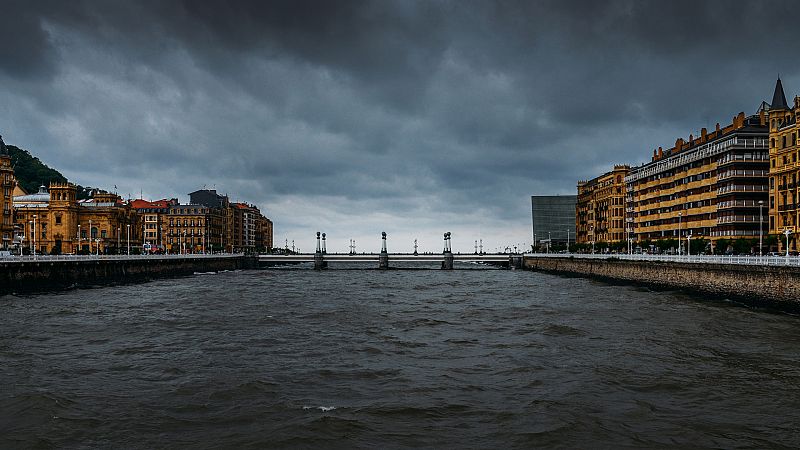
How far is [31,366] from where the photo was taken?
30312 mm

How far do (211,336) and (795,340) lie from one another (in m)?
36.7

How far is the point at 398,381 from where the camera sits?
27.3 m

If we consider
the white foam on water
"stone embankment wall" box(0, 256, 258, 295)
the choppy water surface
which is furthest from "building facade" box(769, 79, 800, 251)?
"stone embankment wall" box(0, 256, 258, 295)

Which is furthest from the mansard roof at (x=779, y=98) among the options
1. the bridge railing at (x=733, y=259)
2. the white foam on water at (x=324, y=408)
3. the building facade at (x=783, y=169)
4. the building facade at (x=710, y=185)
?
the white foam on water at (x=324, y=408)

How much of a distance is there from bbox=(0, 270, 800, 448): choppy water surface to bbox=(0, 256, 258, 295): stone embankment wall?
36.5m

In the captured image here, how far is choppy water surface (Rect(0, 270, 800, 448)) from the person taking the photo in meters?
20.3

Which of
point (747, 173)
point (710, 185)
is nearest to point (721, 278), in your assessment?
point (747, 173)

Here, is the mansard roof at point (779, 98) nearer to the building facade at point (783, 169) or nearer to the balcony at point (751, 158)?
the building facade at point (783, 169)

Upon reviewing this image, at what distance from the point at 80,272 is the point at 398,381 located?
9269cm

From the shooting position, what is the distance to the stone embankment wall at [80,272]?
8388 cm

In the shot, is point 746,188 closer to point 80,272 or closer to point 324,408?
point 80,272

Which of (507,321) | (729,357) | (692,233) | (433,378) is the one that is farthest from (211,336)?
(692,233)

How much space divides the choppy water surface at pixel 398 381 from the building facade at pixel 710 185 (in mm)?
77293

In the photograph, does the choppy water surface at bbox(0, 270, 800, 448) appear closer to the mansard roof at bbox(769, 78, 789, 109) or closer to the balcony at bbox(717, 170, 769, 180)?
the mansard roof at bbox(769, 78, 789, 109)
